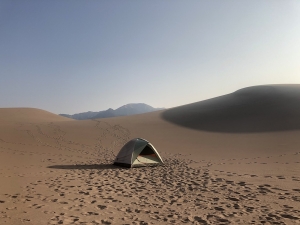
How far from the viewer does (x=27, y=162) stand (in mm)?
12188

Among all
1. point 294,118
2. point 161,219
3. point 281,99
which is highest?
point 281,99

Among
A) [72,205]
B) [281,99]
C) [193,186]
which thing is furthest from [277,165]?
[281,99]

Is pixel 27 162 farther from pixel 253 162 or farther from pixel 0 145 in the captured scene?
pixel 253 162

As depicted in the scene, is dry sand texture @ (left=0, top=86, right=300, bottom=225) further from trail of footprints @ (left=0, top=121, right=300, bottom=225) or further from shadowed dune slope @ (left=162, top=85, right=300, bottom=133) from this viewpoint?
shadowed dune slope @ (left=162, top=85, right=300, bottom=133)

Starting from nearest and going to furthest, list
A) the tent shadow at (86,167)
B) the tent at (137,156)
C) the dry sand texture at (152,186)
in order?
the dry sand texture at (152,186) → the tent shadow at (86,167) → the tent at (137,156)

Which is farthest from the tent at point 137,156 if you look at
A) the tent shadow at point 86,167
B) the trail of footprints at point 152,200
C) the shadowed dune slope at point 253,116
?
the shadowed dune slope at point 253,116

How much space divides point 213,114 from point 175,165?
23.6 meters

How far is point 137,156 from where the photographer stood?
11.5 m

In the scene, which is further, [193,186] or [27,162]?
[27,162]

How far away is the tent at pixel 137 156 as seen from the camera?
1130 centimetres

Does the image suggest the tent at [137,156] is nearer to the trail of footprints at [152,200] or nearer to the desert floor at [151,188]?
the desert floor at [151,188]

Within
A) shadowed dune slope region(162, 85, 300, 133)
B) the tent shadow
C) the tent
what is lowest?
the tent shadow

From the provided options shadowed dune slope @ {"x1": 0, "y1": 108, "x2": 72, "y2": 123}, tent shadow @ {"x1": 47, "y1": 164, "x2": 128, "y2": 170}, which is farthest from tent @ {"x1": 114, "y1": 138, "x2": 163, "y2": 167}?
shadowed dune slope @ {"x1": 0, "y1": 108, "x2": 72, "y2": 123}

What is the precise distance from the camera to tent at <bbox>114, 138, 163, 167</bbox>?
11.3 m
